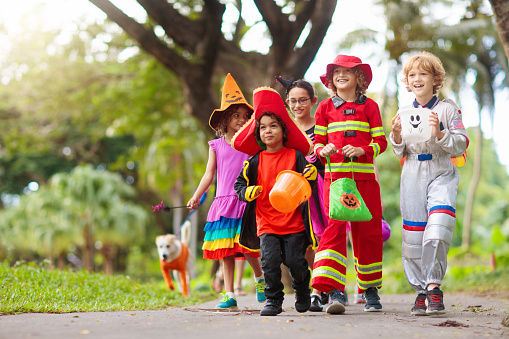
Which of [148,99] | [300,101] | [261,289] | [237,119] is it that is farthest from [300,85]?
[148,99]

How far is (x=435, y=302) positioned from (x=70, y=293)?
376 cm

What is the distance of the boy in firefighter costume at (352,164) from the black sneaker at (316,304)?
8.9 inches

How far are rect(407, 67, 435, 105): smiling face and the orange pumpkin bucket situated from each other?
1506 millimetres

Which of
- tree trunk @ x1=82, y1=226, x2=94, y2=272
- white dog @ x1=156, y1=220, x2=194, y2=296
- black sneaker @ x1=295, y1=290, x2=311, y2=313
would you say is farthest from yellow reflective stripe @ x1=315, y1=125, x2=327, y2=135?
tree trunk @ x1=82, y1=226, x2=94, y2=272

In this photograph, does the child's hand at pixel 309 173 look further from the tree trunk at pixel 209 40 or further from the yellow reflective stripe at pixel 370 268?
the tree trunk at pixel 209 40

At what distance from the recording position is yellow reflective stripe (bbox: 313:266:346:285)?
4504 mm

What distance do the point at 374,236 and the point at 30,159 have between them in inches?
1125

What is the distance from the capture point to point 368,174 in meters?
4.73

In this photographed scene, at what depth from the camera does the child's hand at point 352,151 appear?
4.43m

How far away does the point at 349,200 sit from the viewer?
172 inches

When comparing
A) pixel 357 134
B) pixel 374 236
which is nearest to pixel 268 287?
pixel 374 236

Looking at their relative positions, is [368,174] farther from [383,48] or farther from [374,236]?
[383,48]

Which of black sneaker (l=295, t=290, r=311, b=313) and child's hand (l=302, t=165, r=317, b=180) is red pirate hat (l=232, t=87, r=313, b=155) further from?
black sneaker (l=295, t=290, r=311, b=313)

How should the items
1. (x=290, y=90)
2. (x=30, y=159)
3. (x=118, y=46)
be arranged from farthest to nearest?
(x=30, y=159), (x=118, y=46), (x=290, y=90)
